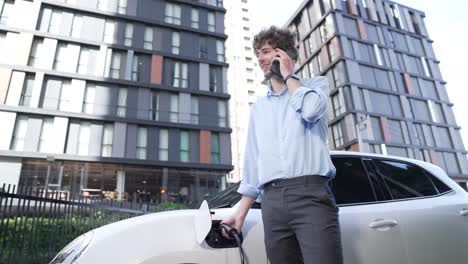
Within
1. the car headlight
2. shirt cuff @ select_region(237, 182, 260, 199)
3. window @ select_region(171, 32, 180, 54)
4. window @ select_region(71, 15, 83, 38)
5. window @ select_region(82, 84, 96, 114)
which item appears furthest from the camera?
window @ select_region(171, 32, 180, 54)

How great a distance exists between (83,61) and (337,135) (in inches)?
1011

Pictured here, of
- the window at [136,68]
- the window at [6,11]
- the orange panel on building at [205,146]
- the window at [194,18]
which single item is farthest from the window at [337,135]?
the window at [6,11]

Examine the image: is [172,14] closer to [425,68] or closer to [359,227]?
[359,227]

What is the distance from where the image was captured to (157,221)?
1.69m

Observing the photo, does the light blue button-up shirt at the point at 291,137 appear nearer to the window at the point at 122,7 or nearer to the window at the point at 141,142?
the window at the point at 141,142

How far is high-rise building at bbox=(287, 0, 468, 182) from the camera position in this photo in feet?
106

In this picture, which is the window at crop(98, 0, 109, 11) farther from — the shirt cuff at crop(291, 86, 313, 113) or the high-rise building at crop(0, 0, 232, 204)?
the shirt cuff at crop(291, 86, 313, 113)

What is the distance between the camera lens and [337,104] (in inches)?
1318

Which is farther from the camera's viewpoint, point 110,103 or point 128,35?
point 128,35

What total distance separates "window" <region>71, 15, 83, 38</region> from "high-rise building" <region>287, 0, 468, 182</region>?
25.3m

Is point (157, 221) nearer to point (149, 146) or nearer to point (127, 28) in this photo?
point (149, 146)

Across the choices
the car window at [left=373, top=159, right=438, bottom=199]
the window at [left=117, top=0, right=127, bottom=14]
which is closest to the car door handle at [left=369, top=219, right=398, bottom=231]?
the car window at [left=373, top=159, right=438, bottom=199]

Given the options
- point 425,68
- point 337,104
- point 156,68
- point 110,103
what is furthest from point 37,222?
point 425,68

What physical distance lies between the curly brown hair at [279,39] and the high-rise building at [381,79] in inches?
1194
